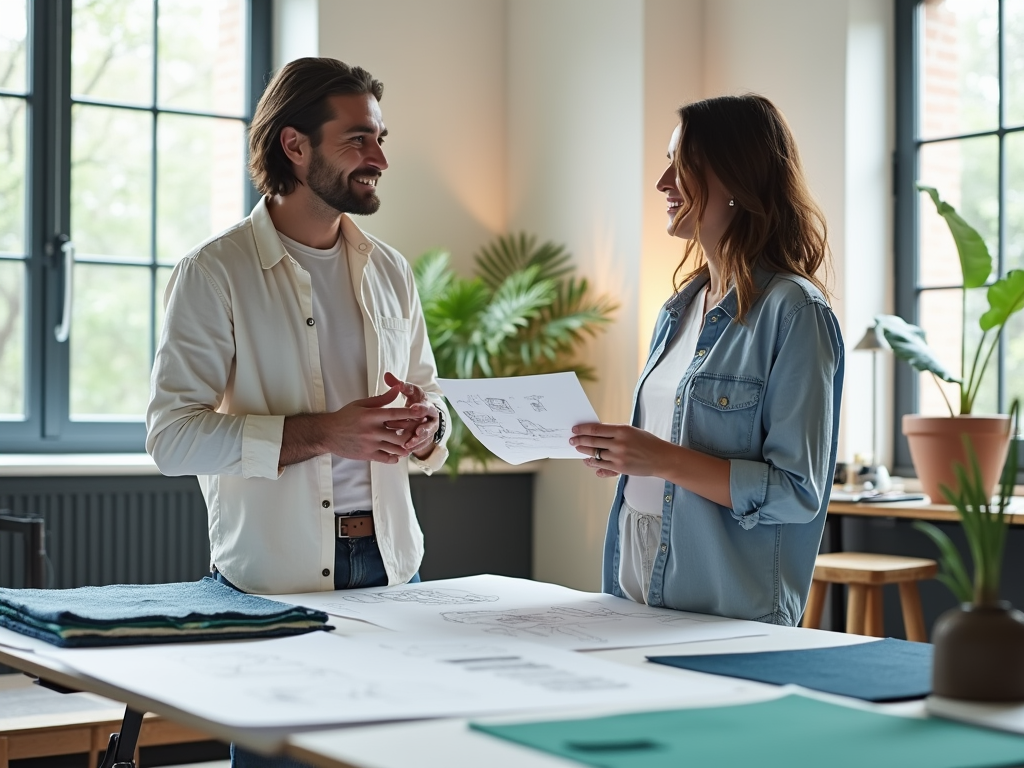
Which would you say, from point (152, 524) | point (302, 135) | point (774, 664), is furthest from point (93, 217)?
point (774, 664)

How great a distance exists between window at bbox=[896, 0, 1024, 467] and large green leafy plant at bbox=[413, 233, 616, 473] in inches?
45.3

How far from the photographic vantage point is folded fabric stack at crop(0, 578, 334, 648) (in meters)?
1.61

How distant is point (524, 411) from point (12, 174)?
10.7ft

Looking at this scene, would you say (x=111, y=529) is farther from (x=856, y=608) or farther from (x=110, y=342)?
(x=856, y=608)

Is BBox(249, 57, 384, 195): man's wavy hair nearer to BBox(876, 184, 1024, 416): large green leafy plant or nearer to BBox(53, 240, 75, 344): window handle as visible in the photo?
BBox(876, 184, 1024, 416): large green leafy plant

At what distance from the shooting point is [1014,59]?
4395 mm

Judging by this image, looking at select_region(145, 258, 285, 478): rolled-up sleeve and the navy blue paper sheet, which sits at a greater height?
select_region(145, 258, 285, 478): rolled-up sleeve

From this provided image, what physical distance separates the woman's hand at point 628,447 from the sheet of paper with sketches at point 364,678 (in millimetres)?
389

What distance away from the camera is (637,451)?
1.90m

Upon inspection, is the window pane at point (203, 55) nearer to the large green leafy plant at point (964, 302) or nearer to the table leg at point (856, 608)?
the large green leafy plant at point (964, 302)

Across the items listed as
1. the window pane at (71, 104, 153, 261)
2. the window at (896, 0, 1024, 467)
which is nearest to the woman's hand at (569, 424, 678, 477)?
the window at (896, 0, 1024, 467)

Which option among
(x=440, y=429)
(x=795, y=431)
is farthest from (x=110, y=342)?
(x=795, y=431)

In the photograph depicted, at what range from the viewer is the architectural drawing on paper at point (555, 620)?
1.70 m

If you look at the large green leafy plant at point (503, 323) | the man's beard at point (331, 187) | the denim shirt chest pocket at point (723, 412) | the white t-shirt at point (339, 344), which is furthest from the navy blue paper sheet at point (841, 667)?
the large green leafy plant at point (503, 323)
